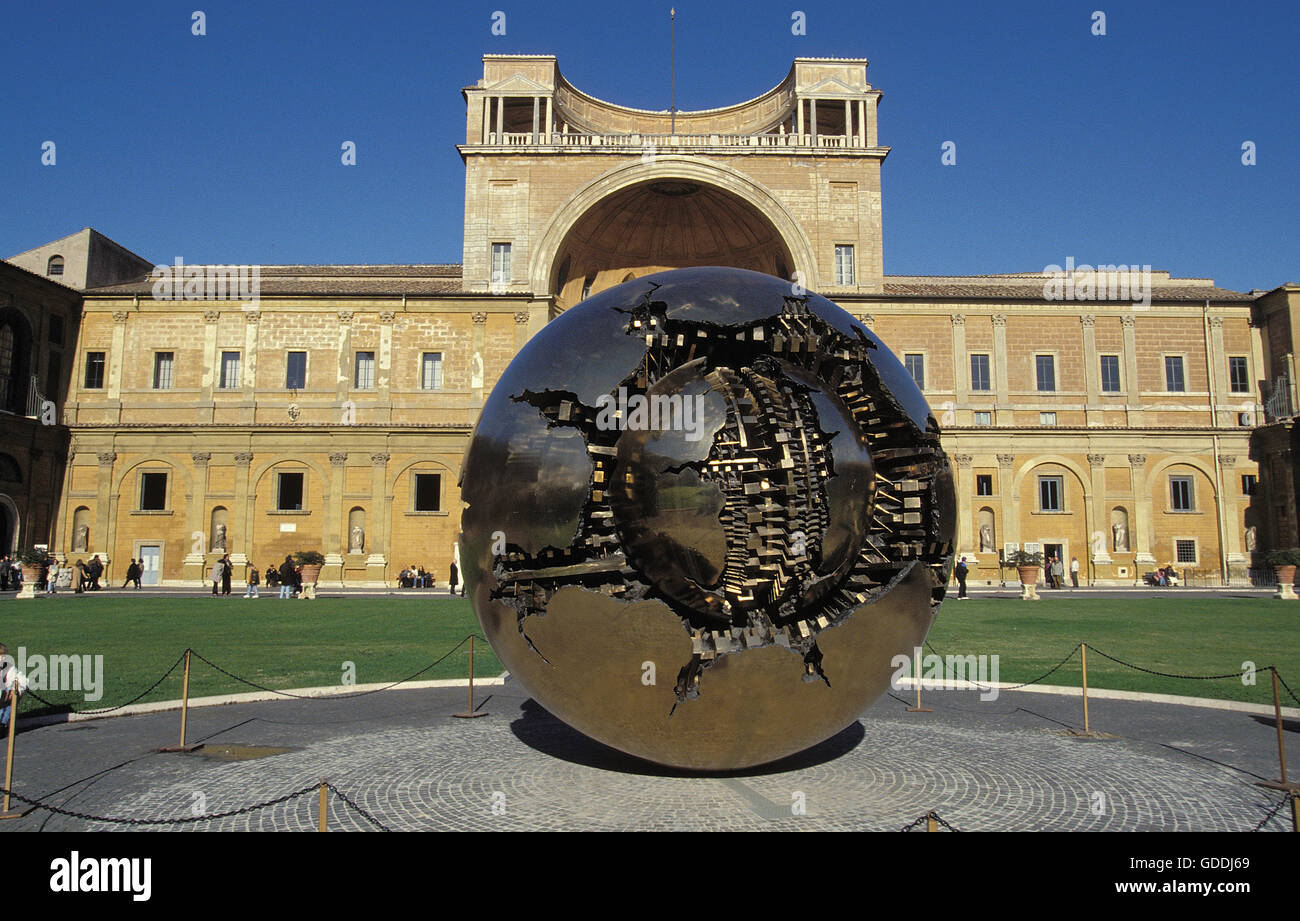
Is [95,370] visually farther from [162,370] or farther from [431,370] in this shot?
[431,370]

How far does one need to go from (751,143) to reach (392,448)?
2332 cm

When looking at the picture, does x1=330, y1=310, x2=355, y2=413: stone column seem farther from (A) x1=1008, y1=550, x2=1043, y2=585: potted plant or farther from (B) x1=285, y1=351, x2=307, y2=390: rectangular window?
(A) x1=1008, y1=550, x2=1043, y2=585: potted plant

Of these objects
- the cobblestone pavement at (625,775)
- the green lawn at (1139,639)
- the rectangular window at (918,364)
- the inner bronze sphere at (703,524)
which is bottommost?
the green lawn at (1139,639)

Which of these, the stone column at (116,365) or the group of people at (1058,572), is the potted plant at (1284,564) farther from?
the stone column at (116,365)

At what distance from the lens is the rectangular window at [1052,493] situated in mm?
40562

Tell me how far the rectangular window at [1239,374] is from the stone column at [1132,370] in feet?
15.2

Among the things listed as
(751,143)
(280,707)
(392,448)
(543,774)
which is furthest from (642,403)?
(751,143)

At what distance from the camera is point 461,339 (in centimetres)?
4016

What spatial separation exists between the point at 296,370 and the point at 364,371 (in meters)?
3.26

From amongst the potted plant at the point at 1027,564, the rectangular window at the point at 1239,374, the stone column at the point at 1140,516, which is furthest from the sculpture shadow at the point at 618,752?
the rectangular window at the point at 1239,374

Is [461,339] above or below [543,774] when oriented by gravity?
above

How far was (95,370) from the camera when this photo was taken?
40.1m

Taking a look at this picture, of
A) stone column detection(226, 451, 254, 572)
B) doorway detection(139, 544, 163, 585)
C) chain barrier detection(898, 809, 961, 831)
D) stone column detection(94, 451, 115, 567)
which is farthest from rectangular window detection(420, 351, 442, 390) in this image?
chain barrier detection(898, 809, 961, 831)

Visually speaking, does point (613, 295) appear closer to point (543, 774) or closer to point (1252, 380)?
point (543, 774)
